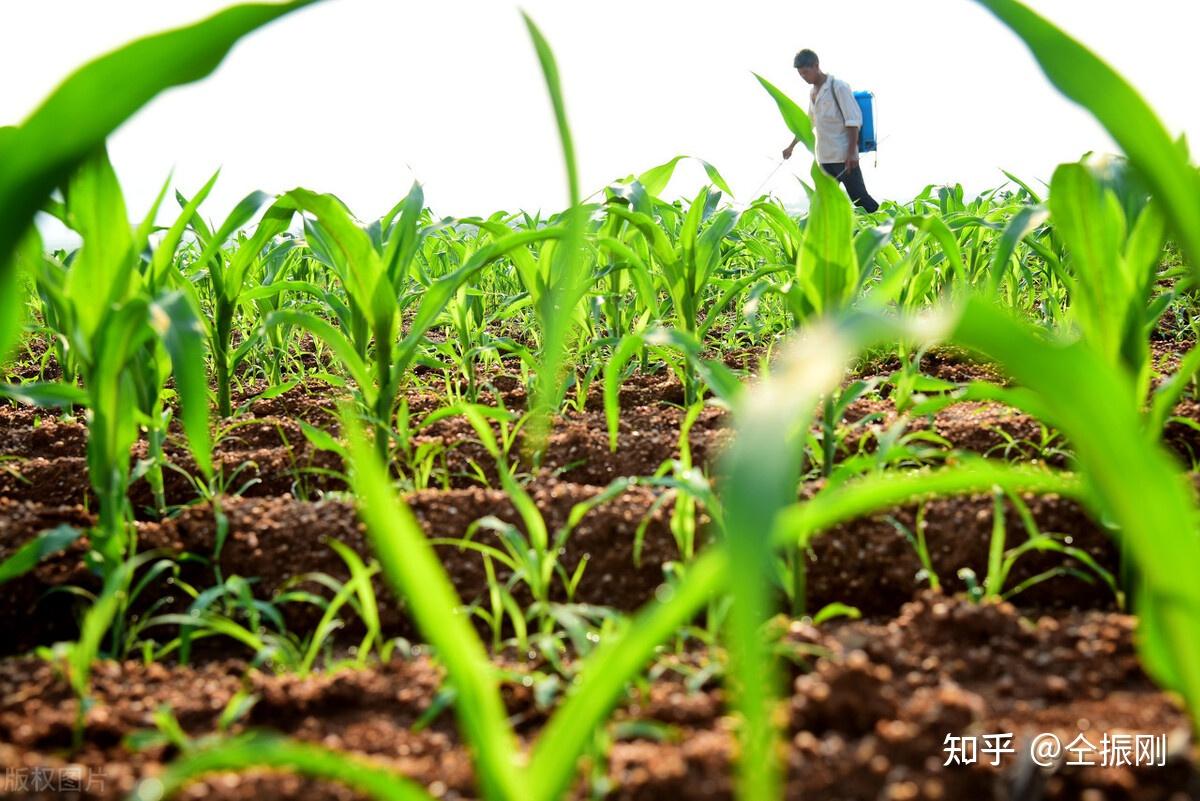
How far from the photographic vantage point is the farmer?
7.11 metres

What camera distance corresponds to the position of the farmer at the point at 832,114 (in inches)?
280

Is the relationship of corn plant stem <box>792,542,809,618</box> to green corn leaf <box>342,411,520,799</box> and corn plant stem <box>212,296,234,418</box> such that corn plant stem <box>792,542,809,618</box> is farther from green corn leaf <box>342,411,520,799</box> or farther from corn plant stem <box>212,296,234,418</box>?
corn plant stem <box>212,296,234,418</box>

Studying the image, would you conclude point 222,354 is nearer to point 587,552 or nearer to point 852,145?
point 587,552

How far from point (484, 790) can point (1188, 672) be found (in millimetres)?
492

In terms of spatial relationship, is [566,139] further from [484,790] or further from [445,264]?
[445,264]

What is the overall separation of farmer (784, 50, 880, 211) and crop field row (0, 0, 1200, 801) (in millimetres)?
5512

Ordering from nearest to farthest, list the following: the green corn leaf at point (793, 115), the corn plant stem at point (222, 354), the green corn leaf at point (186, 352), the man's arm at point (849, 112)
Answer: the green corn leaf at point (186, 352)
the green corn leaf at point (793, 115)
the corn plant stem at point (222, 354)
the man's arm at point (849, 112)

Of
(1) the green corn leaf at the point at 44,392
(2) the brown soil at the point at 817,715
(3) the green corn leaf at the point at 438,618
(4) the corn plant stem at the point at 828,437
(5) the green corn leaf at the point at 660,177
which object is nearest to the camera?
(3) the green corn leaf at the point at 438,618

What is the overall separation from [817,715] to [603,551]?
0.52 meters

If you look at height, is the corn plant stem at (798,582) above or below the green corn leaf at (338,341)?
below

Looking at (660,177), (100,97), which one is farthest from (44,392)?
(660,177)

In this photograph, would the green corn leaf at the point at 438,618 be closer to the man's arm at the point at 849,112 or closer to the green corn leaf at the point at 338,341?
the green corn leaf at the point at 338,341

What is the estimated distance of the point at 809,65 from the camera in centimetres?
728

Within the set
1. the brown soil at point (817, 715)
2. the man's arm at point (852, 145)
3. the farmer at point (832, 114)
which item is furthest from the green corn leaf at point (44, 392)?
the man's arm at point (852, 145)
